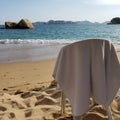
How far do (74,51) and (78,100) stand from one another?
0.50m

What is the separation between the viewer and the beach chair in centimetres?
312

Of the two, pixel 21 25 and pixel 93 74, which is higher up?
pixel 93 74

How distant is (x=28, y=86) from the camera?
6.15 meters

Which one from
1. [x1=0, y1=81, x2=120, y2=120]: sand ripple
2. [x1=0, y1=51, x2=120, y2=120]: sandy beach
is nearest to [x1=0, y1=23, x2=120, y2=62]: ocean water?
[x1=0, y1=51, x2=120, y2=120]: sandy beach

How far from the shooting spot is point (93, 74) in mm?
3156

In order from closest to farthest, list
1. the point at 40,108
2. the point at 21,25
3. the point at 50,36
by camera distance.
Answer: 1. the point at 40,108
2. the point at 50,36
3. the point at 21,25

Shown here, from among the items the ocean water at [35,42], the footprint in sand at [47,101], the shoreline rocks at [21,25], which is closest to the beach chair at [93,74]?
the footprint in sand at [47,101]

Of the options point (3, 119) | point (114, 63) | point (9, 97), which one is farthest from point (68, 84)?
point (9, 97)

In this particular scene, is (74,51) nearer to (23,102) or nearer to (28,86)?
(23,102)

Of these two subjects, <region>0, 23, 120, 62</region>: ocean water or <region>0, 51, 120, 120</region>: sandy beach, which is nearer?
<region>0, 51, 120, 120</region>: sandy beach

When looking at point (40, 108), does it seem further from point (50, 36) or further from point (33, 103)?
point (50, 36)

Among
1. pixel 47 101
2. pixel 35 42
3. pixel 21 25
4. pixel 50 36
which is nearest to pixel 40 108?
pixel 47 101

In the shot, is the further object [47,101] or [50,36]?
[50,36]

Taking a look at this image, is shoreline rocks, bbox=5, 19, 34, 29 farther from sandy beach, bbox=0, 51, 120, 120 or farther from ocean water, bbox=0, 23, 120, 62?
sandy beach, bbox=0, 51, 120, 120
